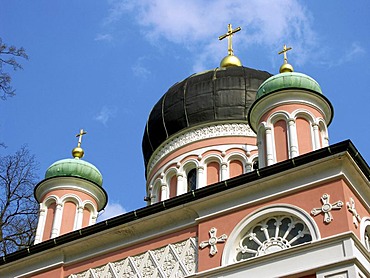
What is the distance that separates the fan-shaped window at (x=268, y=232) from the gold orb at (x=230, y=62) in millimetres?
9490

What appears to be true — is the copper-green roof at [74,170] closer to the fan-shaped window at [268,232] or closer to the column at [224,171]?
the column at [224,171]

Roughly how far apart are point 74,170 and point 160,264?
18.8 feet

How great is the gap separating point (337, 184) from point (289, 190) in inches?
31.2

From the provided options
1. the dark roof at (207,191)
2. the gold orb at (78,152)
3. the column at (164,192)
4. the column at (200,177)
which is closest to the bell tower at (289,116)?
the dark roof at (207,191)

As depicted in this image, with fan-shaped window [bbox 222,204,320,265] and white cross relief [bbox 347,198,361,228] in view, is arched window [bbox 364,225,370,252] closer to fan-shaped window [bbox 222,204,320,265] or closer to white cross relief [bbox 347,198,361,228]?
white cross relief [bbox 347,198,361,228]

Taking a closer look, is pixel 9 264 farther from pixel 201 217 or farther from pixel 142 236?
pixel 201 217

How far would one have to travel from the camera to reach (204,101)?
1828cm

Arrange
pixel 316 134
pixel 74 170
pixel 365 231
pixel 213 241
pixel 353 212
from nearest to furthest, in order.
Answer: pixel 353 212, pixel 365 231, pixel 213 241, pixel 316 134, pixel 74 170

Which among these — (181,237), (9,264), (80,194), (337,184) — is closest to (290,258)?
(337,184)

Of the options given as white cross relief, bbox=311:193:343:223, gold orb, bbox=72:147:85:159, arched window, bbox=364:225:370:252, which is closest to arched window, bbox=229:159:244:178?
gold orb, bbox=72:147:85:159

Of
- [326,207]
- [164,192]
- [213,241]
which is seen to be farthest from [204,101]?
[326,207]

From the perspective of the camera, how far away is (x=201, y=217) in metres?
11.5

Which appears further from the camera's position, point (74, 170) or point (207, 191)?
point (74, 170)

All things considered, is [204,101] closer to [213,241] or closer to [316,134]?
[316,134]
